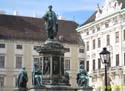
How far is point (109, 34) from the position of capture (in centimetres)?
5234

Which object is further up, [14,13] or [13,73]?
[14,13]

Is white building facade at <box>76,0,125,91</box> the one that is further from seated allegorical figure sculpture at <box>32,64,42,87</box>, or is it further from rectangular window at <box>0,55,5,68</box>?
seated allegorical figure sculpture at <box>32,64,42,87</box>

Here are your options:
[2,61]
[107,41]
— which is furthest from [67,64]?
[2,61]

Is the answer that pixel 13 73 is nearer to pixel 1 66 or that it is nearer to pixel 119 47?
pixel 1 66

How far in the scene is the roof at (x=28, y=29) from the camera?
5516cm

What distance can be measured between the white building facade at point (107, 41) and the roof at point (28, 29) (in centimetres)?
182

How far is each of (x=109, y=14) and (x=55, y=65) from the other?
27.6 metres

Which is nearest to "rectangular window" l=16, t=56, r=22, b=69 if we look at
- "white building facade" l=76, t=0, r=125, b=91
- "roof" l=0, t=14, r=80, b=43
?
"roof" l=0, t=14, r=80, b=43

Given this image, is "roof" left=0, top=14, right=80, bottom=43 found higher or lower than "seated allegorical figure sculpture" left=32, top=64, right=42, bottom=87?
higher

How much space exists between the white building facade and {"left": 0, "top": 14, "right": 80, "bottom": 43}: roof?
1.82m

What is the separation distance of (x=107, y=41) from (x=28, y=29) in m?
11.1

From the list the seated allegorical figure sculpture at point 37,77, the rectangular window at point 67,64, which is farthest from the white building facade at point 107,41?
the seated allegorical figure sculpture at point 37,77

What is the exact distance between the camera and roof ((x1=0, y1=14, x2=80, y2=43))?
55.2 meters

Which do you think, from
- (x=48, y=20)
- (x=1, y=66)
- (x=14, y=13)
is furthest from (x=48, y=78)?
(x=14, y=13)
